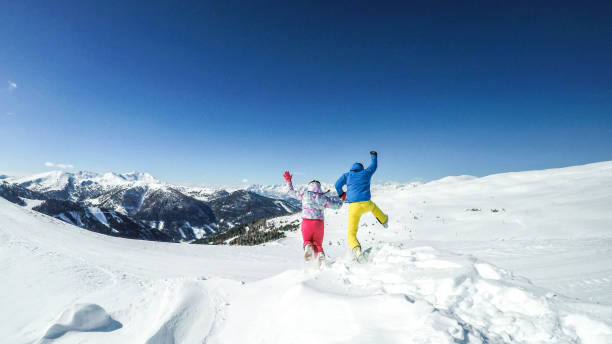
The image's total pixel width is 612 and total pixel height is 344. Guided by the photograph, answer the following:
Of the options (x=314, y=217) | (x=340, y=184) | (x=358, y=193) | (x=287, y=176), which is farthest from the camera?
(x=287, y=176)

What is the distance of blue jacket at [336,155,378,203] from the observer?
6.24 meters

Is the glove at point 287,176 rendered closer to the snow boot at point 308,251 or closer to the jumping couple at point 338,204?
the jumping couple at point 338,204

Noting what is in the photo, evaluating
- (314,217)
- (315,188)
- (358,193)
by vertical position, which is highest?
(315,188)

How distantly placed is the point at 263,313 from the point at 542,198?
18.6 m

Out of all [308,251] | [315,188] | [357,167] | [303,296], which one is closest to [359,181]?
[357,167]

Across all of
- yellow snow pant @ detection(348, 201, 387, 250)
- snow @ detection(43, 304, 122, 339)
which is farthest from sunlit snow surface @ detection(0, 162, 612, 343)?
yellow snow pant @ detection(348, 201, 387, 250)

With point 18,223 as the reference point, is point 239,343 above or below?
below

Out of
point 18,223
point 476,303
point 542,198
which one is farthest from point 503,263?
point 18,223

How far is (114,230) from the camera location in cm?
13888

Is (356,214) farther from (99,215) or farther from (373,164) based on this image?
(99,215)

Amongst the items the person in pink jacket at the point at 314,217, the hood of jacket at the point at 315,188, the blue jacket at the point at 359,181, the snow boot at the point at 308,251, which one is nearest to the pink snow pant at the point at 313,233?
the person in pink jacket at the point at 314,217

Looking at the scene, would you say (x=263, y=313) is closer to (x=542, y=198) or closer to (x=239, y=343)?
(x=239, y=343)

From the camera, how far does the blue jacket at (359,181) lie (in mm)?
6242

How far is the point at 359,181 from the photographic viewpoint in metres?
6.30
